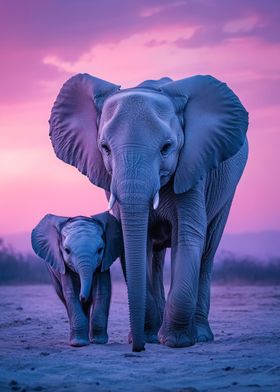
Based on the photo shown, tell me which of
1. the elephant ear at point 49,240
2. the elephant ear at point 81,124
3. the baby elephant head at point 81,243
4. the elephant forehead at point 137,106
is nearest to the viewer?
the elephant forehead at point 137,106

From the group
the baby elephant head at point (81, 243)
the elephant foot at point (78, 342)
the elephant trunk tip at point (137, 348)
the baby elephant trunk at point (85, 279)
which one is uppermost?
the baby elephant head at point (81, 243)

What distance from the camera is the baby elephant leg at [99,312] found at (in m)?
11.1

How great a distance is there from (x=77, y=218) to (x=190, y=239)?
1.41 metres

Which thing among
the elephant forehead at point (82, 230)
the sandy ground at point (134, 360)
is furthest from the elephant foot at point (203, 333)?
the elephant forehead at point (82, 230)

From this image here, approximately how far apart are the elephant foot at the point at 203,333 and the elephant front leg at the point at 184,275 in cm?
50

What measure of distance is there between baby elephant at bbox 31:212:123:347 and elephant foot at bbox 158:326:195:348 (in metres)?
0.74

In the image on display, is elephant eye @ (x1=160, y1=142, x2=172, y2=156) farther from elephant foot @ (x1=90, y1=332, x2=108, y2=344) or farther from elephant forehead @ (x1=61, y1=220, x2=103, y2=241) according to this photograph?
elephant foot @ (x1=90, y1=332, x2=108, y2=344)

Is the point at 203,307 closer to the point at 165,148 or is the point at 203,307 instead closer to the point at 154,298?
the point at 154,298

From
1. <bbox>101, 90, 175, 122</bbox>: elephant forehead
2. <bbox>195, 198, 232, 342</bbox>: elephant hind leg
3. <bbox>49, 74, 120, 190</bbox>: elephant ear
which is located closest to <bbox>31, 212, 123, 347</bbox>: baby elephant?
<bbox>49, 74, 120, 190</bbox>: elephant ear

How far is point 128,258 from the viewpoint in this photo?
988 centimetres

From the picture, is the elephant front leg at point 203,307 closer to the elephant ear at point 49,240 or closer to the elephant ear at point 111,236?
the elephant ear at point 111,236

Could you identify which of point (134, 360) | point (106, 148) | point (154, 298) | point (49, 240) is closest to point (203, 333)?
point (154, 298)

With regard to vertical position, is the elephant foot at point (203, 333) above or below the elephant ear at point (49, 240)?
below

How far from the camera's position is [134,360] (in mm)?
9344
